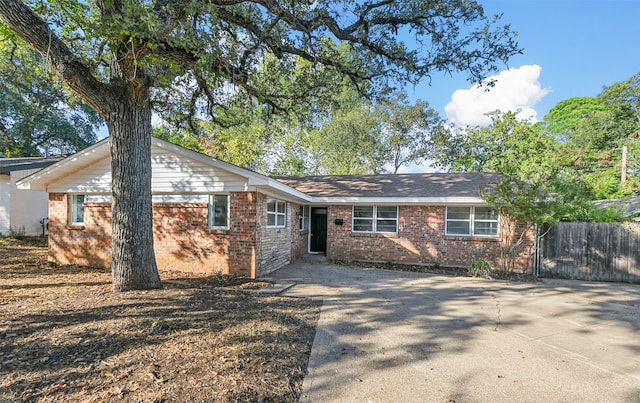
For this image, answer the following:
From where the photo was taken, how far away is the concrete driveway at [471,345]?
3.04m

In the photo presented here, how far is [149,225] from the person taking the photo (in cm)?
614

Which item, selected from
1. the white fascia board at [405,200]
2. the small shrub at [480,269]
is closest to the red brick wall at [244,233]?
the white fascia board at [405,200]

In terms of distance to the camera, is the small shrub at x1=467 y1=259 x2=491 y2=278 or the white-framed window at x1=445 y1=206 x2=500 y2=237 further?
the white-framed window at x1=445 y1=206 x2=500 y2=237

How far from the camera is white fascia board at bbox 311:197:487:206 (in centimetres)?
1017

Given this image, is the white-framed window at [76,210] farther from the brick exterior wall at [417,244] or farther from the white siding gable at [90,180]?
the brick exterior wall at [417,244]

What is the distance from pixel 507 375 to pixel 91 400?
4.05 m

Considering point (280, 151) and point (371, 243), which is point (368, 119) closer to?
point (280, 151)

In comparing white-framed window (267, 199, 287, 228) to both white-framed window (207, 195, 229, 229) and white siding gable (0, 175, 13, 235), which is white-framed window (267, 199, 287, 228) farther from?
white siding gable (0, 175, 13, 235)

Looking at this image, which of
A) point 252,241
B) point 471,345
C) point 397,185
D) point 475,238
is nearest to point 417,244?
point 475,238

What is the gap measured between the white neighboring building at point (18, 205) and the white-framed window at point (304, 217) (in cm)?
1206

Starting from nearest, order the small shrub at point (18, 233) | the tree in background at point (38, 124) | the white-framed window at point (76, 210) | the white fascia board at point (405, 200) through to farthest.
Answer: the white-framed window at point (76, 210) → the white fascia board at point (405, 200) → the small shrub at point (18, 233) → the tree in background at point (38, 124)

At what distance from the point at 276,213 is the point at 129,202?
4418mm

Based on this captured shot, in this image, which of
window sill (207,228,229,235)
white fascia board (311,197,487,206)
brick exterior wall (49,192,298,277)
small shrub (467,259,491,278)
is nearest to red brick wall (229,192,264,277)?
→ brick exterior wall (49,192,298,277)

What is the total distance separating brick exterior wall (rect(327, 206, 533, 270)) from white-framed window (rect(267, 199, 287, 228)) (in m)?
2.33
